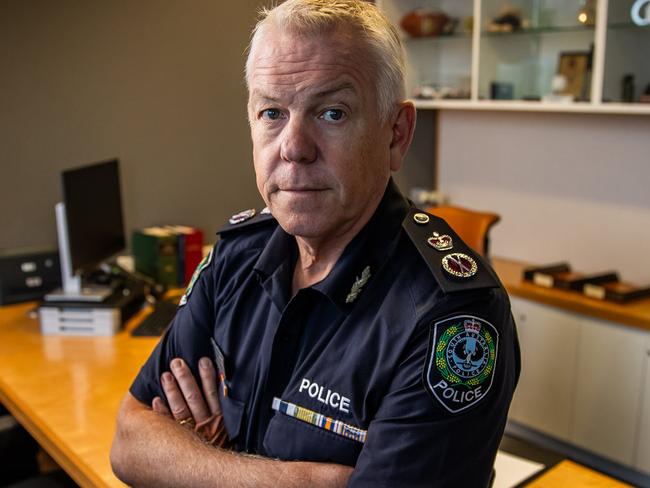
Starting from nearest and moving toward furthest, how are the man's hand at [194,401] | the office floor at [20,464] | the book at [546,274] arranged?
1. the man's hand at [194,401]
2. the office floor at [20,464]
3. the book at [546,274]

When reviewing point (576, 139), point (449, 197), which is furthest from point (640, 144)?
point (449, 197)

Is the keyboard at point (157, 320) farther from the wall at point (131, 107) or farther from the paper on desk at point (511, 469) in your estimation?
the paper on desk at point (511, 469)

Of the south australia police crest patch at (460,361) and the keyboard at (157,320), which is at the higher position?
the south australia police crest patch at (460,361)

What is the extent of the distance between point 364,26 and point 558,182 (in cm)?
255

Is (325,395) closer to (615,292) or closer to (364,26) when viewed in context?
(364,26)

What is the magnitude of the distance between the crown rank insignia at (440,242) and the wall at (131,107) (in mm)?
2174

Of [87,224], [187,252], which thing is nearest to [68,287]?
[87,224]

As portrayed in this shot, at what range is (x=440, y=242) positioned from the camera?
1.27 m

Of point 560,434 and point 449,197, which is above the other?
point 449,197

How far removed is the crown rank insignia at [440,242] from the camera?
49.4 inches

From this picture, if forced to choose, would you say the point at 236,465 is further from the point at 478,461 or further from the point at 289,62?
the point at 289,62

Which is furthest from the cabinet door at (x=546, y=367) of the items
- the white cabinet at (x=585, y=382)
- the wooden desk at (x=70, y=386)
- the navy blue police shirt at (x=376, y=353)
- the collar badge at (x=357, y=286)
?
the collar badge at (x=357, y=286)

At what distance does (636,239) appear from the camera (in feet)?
10.7

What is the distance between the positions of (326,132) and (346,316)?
0.32 m
